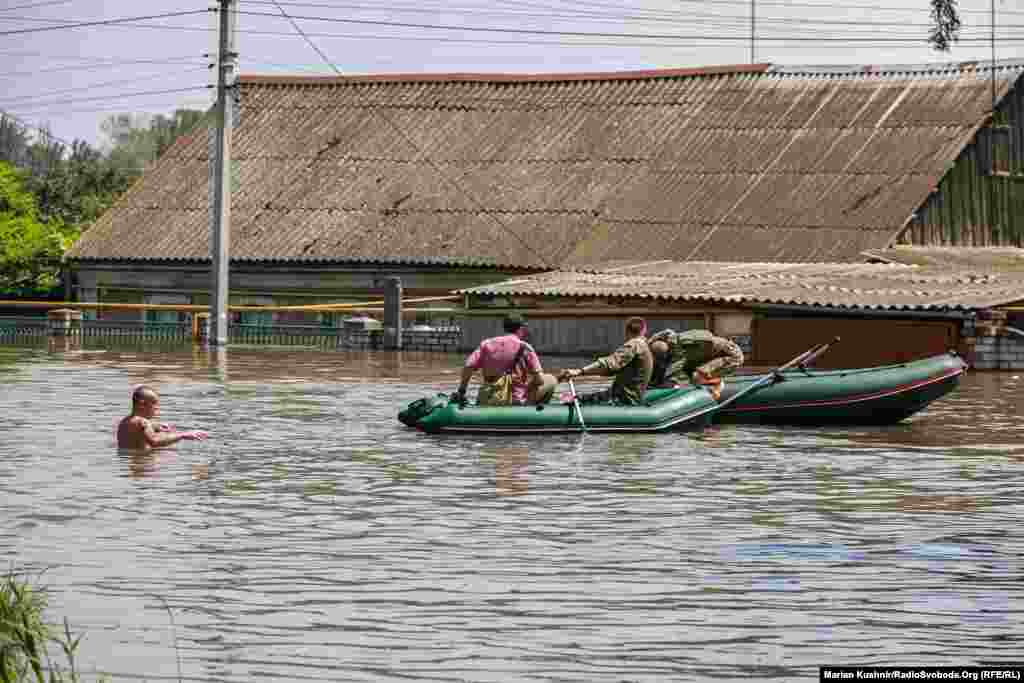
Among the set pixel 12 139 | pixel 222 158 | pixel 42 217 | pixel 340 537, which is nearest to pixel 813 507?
pixel 340 537

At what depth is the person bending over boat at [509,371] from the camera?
79.8 feet

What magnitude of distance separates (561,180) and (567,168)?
0.61 metres

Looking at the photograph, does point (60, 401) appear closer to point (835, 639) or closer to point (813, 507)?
point (813, 507)

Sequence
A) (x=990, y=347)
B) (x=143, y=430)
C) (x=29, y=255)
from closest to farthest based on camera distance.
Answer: (x=143, y=430) → (x=990, y=347) → (x=29, y=255)

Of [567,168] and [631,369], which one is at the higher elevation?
[567,168]

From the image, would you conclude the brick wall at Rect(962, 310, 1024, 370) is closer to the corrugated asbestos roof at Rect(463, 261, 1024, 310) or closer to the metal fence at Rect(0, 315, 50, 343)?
the corrugated asbestos roof at Rect(463, 261, 1024, 310)

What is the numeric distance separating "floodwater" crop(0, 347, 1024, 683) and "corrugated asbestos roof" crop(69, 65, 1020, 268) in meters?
25.0

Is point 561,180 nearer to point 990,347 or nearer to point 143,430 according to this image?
point 990,347

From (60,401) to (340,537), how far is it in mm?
16295

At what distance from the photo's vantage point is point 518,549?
1462 centimetres

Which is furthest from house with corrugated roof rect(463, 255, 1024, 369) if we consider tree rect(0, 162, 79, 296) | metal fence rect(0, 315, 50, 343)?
tree rect(0, 162, 79, 296)

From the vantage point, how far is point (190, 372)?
3912cm

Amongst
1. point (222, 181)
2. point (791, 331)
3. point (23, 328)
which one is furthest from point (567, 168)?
point (23, 328)

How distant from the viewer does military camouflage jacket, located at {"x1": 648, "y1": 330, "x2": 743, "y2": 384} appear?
26219 millimetres
